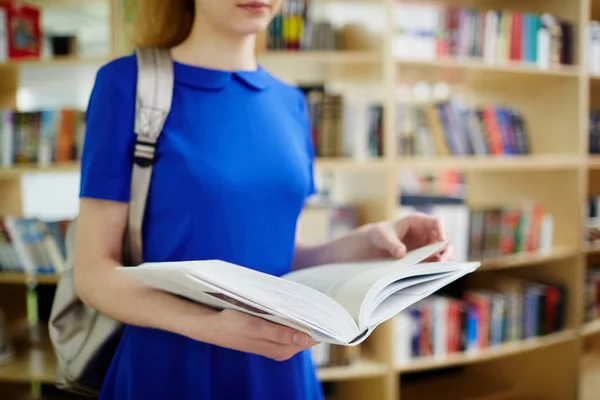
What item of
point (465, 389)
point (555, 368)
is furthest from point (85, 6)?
point (555, 368)

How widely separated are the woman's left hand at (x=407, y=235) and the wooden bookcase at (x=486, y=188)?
106 cm

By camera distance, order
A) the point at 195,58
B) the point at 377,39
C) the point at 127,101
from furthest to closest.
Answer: the point at 377,39 < the point at 195,58 < the point at 127,101

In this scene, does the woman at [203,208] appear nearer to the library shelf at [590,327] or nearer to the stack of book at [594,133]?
the library shelf at [590,327]

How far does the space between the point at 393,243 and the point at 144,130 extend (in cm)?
42

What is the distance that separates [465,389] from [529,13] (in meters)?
1.94

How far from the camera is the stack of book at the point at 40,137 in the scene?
1.95m

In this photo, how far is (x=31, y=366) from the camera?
1878 mm

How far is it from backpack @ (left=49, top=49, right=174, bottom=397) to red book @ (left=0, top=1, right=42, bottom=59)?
1431 millimetres

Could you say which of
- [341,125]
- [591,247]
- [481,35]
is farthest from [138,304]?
[591,247]

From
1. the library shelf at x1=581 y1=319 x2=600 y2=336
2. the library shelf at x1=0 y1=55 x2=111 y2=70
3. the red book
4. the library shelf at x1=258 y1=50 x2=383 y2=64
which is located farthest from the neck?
the library shelf at x1=581 y1=319 x2=600 y2=336

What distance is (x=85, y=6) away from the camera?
204cm

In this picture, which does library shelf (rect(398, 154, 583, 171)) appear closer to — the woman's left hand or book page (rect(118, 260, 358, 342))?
the woman's left hand

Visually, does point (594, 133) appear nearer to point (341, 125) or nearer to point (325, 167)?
point (341, 125)

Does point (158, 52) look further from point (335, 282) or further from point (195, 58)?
→ point (335, 282)
